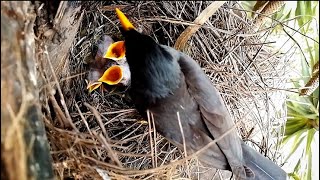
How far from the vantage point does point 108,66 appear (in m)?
1.86

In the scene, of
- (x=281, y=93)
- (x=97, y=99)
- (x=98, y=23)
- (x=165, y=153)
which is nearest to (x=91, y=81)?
(x=97, y=99)

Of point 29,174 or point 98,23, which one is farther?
point 98,23

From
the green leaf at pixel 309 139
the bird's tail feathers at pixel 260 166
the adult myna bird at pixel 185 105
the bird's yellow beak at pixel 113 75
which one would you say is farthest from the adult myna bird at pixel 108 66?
the green leaf at pixel 309 139

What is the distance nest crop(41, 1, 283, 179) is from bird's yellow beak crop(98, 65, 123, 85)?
7 centimetres

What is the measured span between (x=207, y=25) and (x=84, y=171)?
2.16ft

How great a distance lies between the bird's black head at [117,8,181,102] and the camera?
1.42 meters

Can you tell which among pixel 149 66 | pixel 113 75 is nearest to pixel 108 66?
pixel 113 75

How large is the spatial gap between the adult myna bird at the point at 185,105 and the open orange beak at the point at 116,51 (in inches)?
12.7

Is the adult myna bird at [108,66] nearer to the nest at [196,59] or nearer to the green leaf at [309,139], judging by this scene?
the nest at [196,59]

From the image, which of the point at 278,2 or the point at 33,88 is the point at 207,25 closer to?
the point at 278,2

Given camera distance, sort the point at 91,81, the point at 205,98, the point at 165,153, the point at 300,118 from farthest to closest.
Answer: the point at 300,118
the point at 91,81
the point at 165,153
the point at 205,98

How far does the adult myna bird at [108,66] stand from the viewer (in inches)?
69.8

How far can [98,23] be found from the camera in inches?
71.3

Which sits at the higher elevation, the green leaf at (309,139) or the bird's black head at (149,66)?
the bird's black head at (149,66)
